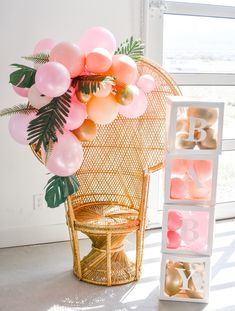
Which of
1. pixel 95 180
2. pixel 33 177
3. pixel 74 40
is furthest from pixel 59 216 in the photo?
pixel 74 40

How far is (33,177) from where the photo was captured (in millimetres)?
2949

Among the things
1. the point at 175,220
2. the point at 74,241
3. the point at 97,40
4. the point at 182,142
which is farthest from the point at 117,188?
the point at 97,40

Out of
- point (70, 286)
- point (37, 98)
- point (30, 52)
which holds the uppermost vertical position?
point (30, 52)

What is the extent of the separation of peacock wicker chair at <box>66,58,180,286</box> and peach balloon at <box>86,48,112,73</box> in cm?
42

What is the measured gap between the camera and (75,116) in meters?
2.12

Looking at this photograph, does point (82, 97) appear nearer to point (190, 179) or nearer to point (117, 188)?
point (190, 179)

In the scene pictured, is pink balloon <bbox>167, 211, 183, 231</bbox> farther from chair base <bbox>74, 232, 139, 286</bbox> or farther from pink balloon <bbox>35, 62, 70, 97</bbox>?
pink balloon <bbox>35, 62, 70, 97</bbox>

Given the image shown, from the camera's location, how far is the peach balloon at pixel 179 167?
87.8 inches

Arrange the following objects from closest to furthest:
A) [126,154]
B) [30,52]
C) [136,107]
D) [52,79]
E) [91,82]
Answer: [52,79] < [91,82] < [136,107] < [126,154] < [30,52]

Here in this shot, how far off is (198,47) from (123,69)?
49.6 inches

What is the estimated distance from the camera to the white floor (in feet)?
7.47

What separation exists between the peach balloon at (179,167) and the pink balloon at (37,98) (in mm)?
615

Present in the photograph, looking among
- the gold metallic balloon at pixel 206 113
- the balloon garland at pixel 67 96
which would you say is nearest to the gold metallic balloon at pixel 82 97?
the balloon garland at pixel 67 96

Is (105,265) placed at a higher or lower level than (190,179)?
lower
